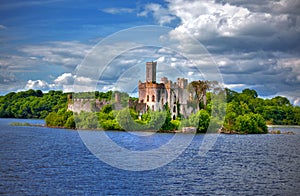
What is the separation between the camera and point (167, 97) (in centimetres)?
7219

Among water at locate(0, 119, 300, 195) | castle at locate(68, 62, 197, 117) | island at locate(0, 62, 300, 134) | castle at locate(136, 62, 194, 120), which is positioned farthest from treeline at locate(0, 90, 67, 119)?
water at locate(0, 119, 300, 195)

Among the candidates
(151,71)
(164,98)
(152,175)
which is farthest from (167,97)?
(152,175)

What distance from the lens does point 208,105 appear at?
73125 millimetres

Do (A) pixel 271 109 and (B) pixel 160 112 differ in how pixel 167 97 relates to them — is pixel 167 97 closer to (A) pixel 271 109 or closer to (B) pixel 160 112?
(B) pixel 160 112

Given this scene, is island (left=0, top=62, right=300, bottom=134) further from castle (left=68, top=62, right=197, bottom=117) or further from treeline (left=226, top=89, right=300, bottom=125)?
treeline (left=226, top=89, right=300, bottom=125)

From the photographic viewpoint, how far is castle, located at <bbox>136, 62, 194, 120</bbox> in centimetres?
7131

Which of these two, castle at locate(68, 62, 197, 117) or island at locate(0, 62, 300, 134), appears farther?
castle at locate(68, 62, 197, 117)

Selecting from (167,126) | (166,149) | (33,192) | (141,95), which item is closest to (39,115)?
(141,95)

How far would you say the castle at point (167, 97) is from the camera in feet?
234

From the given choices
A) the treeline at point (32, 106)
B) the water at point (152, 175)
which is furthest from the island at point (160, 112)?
the treeline at point (32, 106)

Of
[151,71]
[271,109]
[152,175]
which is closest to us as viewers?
[152,175]

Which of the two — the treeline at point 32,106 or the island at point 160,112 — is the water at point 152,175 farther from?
the treeline at point 32,106

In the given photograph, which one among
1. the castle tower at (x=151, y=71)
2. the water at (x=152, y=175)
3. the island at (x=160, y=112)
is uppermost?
the castle tower at (x=151, y=71)

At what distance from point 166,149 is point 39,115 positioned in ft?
305
